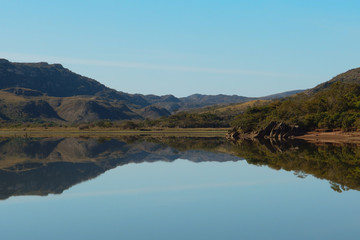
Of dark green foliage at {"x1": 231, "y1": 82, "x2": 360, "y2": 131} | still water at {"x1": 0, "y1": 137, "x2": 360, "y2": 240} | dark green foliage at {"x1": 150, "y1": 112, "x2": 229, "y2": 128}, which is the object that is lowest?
still water at {"x1": 0, "y1": 137, "x2": 360, "y2": 240}

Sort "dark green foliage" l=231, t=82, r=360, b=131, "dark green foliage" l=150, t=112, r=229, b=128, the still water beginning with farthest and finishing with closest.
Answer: "dark green foliage" l=150, t=112, r=229, b=128
"dark green foliage" l=231, t=82, r=360, b=131
the still water

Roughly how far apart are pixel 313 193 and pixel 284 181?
148 inches

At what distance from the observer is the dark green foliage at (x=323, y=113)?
73.4 metres

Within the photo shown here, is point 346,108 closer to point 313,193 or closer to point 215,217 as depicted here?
point 313,193

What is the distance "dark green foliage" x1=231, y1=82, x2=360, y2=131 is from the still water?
47.0 m

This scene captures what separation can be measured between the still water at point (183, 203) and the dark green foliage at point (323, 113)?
4697 cm

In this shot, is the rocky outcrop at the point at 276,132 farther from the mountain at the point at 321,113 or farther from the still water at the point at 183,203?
the still water at the point at 183,203

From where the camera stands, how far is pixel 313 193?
18.5 metres

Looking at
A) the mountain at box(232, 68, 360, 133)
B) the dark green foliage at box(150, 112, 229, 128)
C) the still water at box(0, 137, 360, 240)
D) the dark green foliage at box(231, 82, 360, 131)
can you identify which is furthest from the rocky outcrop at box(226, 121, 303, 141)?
the dark green foliage at box(150, 112, 229, 128)

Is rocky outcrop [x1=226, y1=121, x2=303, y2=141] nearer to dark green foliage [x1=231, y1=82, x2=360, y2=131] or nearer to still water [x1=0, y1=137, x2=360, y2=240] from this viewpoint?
dark green foliage [x1=231, y1=82, x2=360, y2=131]

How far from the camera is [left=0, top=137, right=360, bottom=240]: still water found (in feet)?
41.1

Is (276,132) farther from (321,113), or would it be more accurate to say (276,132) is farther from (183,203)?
(183,203)

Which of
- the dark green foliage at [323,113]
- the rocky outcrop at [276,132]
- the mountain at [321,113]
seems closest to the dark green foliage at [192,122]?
the mountain at [321,113]

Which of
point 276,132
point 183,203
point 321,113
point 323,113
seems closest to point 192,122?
point 276,132
